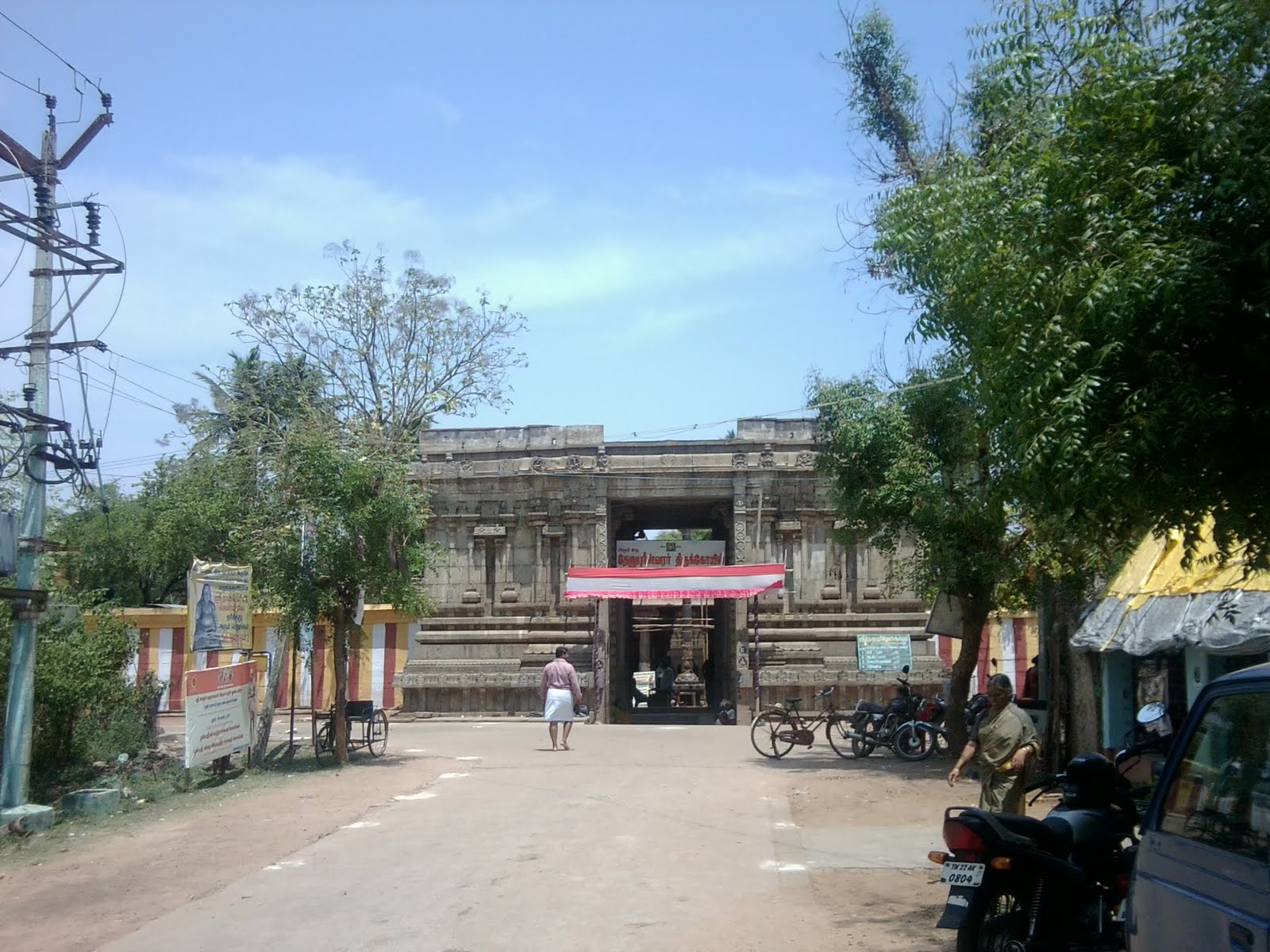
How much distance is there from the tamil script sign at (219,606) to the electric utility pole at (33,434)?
2212mm

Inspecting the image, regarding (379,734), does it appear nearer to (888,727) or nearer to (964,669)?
(888,727)

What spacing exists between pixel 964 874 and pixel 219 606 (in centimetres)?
1128

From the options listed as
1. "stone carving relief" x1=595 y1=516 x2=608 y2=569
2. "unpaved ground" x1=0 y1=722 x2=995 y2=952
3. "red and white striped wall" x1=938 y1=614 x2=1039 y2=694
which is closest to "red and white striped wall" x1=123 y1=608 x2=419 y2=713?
"stone carving relief" x1=595 y1=516 x2=608 y2=569

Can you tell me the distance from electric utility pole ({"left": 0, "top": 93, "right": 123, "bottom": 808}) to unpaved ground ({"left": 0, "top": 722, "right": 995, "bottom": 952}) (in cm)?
107

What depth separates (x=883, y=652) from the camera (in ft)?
82.1

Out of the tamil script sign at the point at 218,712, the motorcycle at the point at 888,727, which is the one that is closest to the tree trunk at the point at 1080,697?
the motorcycle at the point at 888,727

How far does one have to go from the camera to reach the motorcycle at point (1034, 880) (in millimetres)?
5320

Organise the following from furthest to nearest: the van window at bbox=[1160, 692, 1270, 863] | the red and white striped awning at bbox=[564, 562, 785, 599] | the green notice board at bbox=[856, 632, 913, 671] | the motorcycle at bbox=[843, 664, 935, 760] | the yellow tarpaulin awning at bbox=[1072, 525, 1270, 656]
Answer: the green notice board at bbox=[856, 632, 913, 671] < the red and white striped awning at bbox=[564, 562, 785, 599] < the motorcycle at bbox=[843, 664, 935, 760] < the yellow tarpaulin awning at bbox=[1072, 525, 1270, 656] < the van window at bbox=[1160, 692, 1270, 863]

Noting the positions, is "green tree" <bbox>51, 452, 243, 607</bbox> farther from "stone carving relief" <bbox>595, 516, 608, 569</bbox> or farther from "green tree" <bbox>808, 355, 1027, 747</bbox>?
"green tree" <bbox>808, 355, 1027, 747</bbox>

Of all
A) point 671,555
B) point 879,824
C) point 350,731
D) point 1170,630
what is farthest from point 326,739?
point 671,555

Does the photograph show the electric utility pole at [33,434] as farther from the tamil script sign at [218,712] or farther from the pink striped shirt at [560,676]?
the pink striped shirt at [560,676]

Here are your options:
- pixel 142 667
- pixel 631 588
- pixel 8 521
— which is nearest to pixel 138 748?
pixel 8 521

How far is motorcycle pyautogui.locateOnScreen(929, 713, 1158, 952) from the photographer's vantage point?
532 cm

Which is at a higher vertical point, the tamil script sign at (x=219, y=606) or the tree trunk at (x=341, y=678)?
the tamil script sign at (x=219, y=606)
